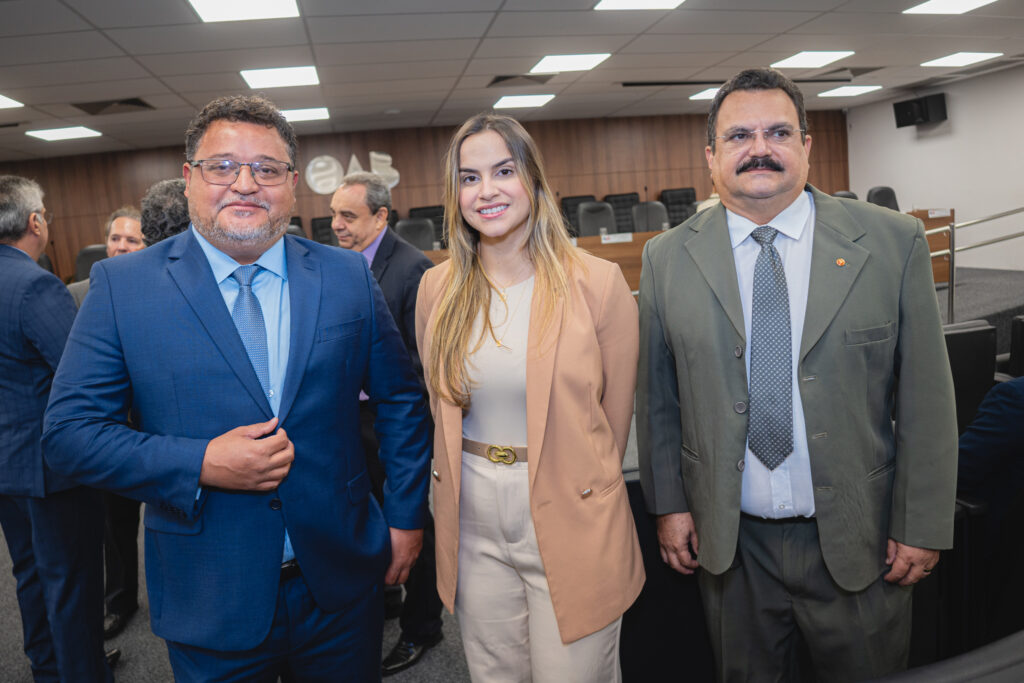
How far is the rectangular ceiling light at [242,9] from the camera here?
14.3ft

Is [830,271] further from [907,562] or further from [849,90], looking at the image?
[849,90]

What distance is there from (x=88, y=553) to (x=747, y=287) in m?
2.13

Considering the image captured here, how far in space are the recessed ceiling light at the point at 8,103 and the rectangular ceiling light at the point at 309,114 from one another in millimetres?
2739


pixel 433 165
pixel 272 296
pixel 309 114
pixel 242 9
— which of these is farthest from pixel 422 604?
pixel 433 165

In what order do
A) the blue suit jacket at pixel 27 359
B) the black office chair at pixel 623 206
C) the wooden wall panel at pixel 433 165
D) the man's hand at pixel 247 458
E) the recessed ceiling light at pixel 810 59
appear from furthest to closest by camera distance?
the wooden wall panel at pixel 433 165
the black office chair at pixel 623 206
the recessed ceiling light at pixel 810 59
the blue suit jacket at pixel 27 359
the man's hand at pixel 247 458

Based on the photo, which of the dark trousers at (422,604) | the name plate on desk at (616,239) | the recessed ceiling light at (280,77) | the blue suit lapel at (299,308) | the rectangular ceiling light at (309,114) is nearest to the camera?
the blue suit lapel at (299,308)

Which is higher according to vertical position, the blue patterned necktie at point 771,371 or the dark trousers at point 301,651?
the blue patterned necktie at point 771,371

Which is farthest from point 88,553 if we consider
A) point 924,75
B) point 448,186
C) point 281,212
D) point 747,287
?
point 924,75

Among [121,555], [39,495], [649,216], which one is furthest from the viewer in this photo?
[649,216]

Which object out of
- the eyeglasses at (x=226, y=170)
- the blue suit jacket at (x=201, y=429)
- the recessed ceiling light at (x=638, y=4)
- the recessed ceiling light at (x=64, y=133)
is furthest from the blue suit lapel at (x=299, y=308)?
the recessed ceiling light at (x=64, y=133)

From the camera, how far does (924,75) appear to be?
30.5 ft

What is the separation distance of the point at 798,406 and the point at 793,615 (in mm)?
463

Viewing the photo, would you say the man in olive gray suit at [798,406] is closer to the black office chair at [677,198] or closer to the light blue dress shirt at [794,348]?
the light blue dress shirt at [794,348]

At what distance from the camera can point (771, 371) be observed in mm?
1324
